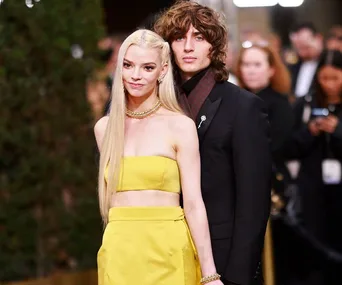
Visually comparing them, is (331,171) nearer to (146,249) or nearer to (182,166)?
(182,166)

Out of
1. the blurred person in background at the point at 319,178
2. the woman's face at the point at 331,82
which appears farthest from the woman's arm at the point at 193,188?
the woman's face at the point at 331,82

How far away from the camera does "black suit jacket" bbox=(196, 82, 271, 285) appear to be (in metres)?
4.29

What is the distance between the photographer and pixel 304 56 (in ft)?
34.2

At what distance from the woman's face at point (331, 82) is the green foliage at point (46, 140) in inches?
70.5

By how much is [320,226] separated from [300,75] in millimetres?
3189

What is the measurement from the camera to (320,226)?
7445mm

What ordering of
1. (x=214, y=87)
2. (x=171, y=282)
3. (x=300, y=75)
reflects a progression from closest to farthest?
(x=171, y=282) < (x=214, y=87) < (x=300, y=75)

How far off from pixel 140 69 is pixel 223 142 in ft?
1.52

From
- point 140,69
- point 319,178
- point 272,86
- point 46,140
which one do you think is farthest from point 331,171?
point 140,69

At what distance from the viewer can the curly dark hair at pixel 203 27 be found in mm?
4426

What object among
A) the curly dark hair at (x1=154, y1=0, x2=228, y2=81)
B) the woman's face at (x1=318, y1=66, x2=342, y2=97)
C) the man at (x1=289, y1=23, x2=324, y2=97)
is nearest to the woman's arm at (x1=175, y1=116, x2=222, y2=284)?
the curly dark hair at (x1=154, y1=0, x2=228, y2=81)

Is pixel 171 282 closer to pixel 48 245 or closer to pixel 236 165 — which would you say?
pixel 236 165

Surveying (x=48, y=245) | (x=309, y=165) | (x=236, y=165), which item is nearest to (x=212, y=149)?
(x=236, y=165)

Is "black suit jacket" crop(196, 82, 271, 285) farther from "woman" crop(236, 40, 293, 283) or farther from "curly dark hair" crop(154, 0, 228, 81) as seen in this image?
"woman" crop(236, 40, 293, 283)
